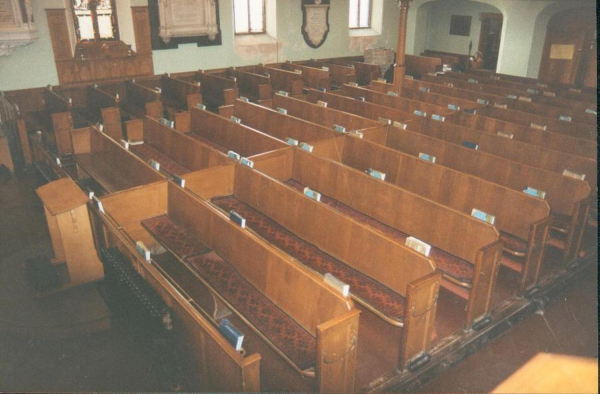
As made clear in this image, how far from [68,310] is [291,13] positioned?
34.7 feet

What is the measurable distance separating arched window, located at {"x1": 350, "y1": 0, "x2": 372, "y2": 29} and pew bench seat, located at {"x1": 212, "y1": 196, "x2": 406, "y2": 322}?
11.0 m

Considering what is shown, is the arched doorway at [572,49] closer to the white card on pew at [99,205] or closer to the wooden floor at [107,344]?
the wooden floor at [107,344]

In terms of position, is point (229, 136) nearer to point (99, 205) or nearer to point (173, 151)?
point (173, 151)

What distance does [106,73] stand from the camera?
10578 millimetres

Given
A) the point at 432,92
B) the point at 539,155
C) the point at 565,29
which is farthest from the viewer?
the point at 565,29

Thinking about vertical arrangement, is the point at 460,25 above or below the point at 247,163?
above

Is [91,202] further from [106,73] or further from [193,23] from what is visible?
[193,23]

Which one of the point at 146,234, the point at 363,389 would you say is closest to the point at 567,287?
the point at 363,389

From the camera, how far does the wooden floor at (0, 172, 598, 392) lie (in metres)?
3.67

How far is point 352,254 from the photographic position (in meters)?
4.29

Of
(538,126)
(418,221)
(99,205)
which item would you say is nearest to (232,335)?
(99,205)

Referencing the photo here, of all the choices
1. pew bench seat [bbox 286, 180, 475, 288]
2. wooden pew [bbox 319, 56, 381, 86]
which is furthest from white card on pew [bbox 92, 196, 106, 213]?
wooden pew [bbox 319, 56, 381, 86]

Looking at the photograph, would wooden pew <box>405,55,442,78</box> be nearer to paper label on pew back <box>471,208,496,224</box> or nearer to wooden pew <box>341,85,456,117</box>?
wooden pew <box>341,85,456,117</box>

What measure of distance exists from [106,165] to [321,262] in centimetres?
365
